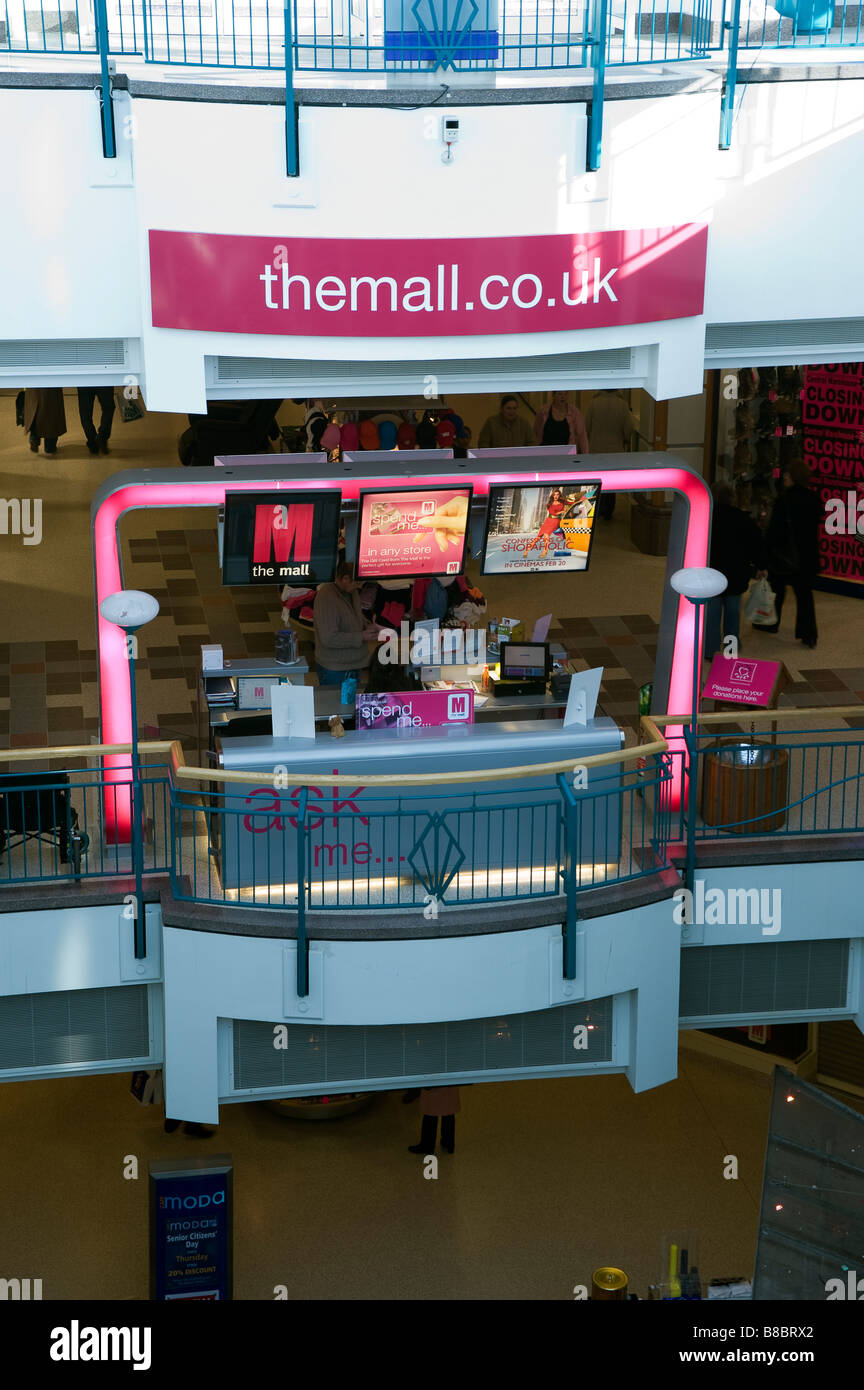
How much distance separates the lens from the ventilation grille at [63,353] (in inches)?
417

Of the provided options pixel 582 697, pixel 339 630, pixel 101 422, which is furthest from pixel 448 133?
pixel 101 422

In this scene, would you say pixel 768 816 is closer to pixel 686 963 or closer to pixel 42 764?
pixel 686 963

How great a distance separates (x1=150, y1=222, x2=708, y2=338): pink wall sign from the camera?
1022cm

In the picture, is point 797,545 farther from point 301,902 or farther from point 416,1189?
point 301,902

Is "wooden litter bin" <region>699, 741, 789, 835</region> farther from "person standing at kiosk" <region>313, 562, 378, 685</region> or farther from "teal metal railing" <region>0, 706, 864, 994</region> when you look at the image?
"person standing at kiosk" <region>313, 562, 378, 685</region>

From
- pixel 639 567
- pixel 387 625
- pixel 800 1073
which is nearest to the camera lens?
pixel 387 625

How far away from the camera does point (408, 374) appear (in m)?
10.9

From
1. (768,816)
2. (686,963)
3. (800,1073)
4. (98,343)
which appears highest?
(98,343)

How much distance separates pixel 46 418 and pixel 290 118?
38.1 ft

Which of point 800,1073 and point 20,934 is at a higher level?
point 20,934

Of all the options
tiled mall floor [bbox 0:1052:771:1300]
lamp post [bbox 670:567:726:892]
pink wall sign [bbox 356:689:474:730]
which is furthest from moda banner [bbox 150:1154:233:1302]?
lamp post [bbox 670:567:726:892]

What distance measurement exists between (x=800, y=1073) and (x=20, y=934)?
753cm

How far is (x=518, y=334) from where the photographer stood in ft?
34.9
